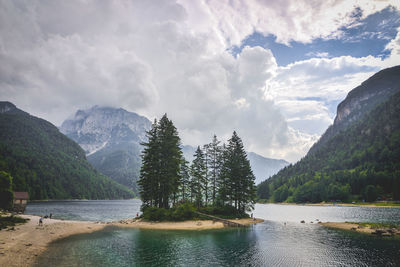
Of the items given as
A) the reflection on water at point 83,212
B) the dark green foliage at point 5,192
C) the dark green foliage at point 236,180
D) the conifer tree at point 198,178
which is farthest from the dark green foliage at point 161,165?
the dark green foliage at point 5,192

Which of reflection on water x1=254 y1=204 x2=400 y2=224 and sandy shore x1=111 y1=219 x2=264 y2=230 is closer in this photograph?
sandy shore x1=111 y1=219 x2=264 y2=230

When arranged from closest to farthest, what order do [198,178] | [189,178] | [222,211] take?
[222,211]
[198,178]
[189,178]

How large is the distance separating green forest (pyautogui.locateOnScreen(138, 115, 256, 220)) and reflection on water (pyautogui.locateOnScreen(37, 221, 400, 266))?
17769 millimetres

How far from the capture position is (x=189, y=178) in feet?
234

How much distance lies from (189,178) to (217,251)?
39200 millimetres

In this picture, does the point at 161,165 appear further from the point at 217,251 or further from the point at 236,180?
the point at 217,251

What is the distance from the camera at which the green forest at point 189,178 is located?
199ft

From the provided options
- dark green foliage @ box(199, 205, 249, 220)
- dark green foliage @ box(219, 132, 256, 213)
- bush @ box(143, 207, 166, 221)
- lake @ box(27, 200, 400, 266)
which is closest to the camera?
lake @ box(27, 200, 400, 266)

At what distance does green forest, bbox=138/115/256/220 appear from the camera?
6066 cm

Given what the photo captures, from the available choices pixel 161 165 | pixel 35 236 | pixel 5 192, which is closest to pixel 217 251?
pixel 35 236

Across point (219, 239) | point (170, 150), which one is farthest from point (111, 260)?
point (170, 150)

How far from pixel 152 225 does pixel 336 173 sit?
194 metres

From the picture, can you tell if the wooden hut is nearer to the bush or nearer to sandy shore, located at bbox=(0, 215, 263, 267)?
sandy shore, located at bbox=(0, 215, 263, 267)

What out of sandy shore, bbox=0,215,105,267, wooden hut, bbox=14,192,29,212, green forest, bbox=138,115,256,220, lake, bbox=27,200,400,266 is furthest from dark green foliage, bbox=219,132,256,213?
wooden hut, bbox=14,192,29,212
